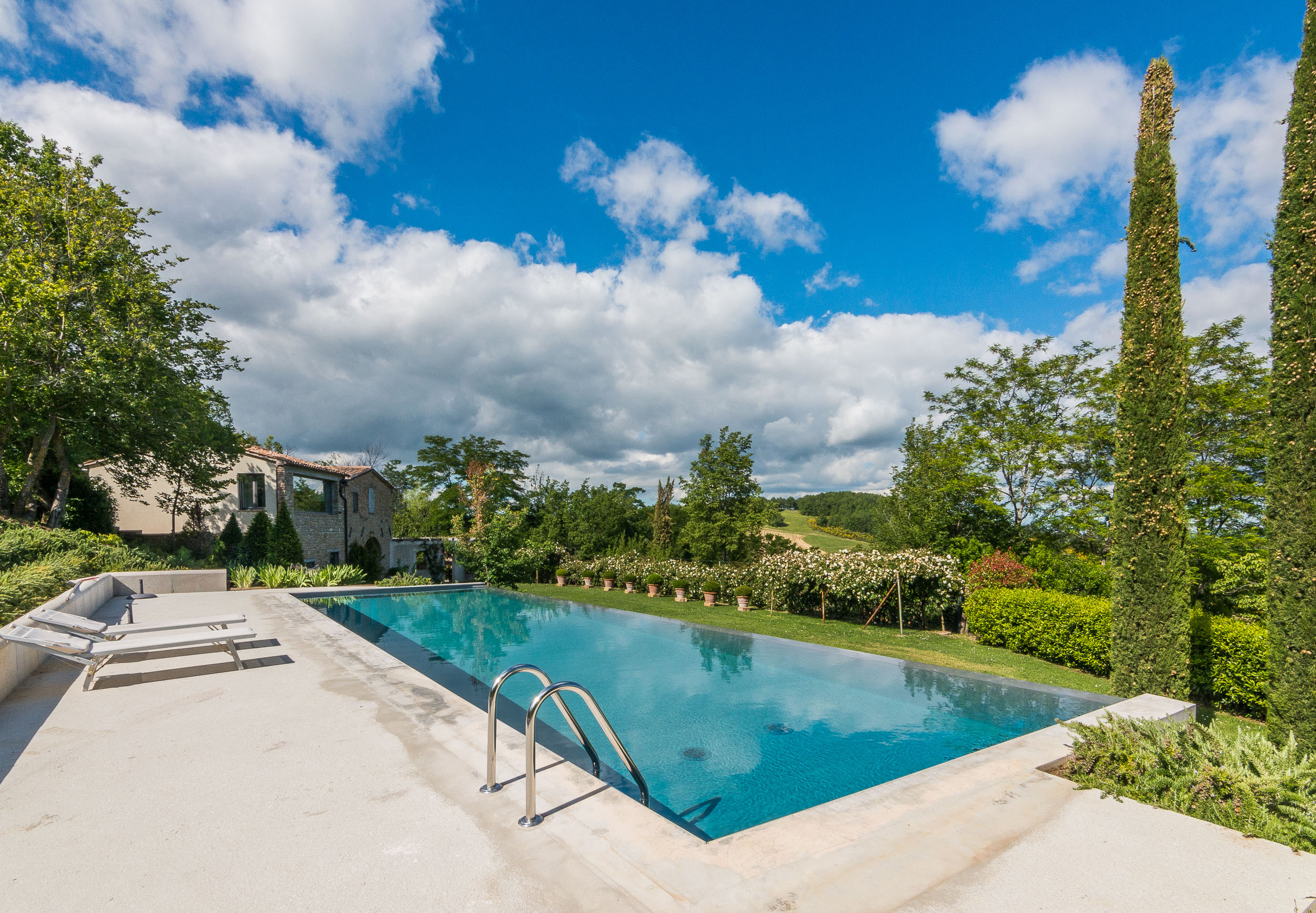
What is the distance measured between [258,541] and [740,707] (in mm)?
20926

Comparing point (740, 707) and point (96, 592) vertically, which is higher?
point (96, 592)

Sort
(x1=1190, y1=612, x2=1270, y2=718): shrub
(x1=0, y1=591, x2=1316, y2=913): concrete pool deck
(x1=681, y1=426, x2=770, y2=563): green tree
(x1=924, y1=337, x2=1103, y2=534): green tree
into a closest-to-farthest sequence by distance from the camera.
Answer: (x1=0, y1=591, x2=1316, y2=913): concrete pool deck, (x1=1190, y1=612, x2=1270, y2=718): shrub, (x1=924, y1=337, x2=1103, y2=534): green tree, (x1=681, y1=426, x2=770, y2=563): green tree

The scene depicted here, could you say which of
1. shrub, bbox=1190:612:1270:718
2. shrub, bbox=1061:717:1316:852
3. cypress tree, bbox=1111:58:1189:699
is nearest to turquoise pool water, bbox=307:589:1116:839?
cypress tree, bbox=1111:58:1189:699

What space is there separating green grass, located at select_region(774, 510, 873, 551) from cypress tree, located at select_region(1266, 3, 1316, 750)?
23.5 metres

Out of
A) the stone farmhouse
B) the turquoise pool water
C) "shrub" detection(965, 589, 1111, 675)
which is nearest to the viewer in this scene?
the turquoise pool water

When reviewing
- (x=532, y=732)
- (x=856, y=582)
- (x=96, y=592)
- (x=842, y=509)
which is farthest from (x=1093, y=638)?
(x=842, y=509)

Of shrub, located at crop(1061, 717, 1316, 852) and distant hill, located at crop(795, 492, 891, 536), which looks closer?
shrub, located at crop(1061, 717, 1316, 852)

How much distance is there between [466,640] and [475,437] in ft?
103

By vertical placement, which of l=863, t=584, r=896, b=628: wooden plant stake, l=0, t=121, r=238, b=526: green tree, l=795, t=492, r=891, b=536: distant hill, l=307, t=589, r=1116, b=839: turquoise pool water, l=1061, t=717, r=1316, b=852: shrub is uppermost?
l=0, t=121, r=238, b=526: green tree

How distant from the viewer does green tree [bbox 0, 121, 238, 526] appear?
1418 centimetres

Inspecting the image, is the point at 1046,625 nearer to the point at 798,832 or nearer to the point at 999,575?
the point at 999,575

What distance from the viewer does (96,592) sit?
35.0 feet

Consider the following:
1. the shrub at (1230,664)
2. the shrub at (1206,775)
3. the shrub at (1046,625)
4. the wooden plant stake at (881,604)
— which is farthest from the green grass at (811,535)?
the shrub at (1206,775)

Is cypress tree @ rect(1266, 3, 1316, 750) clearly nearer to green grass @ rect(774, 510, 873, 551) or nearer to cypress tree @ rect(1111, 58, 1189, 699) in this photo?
cypress tree @ rect(1111, 58, 1189, 699)
